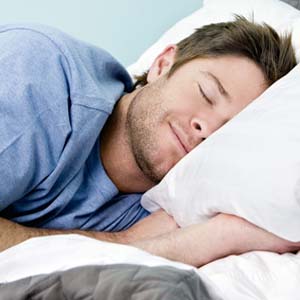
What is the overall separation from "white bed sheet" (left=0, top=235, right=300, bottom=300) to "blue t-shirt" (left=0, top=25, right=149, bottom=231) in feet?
0.68

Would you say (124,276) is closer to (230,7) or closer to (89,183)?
(89,183)

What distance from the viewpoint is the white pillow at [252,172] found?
0.61 m

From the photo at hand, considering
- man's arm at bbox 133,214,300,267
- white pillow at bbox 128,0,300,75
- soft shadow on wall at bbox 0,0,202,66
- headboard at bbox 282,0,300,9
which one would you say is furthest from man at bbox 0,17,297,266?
soft shadow on wall at bbox 0,0,202,66

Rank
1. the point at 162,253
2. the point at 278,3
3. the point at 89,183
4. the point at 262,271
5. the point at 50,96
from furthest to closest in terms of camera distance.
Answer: the point at 278,3, the point at 89,183, the point at 50,96, the point at 162,253, the point at 262,271

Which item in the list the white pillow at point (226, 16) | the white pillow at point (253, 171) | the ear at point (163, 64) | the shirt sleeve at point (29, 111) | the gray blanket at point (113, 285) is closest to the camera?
the gray blanket at point (113, 285)

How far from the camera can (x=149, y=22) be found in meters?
1.54

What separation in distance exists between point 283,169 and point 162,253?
0.20m

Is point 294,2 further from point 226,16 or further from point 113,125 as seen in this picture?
point 113,125

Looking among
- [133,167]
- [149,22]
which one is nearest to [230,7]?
[149,22]

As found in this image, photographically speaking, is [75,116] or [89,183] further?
[89,183]

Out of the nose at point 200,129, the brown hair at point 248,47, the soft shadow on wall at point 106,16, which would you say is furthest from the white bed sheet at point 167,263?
the soft shadow on wall at point 106,16

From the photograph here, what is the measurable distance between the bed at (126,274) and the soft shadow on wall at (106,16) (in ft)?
3.48

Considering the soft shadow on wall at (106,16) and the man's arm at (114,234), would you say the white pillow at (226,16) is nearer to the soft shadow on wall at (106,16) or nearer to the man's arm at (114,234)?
the soft shadow on wall at (106,16)

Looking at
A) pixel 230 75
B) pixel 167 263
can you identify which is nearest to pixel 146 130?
pixel 230 75
